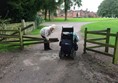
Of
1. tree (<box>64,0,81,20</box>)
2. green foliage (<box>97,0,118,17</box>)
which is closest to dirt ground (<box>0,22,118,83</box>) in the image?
tree (<box>64,0,81,20</box>)

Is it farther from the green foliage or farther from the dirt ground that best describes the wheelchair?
the green foliage

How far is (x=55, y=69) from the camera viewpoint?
6621mm

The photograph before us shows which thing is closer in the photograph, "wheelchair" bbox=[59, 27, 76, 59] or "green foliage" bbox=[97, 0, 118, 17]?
"wheelchair" bbox=[59, 27, 76, 59]

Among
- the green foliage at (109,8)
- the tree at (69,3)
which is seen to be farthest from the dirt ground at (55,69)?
the green foliage at (109,8)

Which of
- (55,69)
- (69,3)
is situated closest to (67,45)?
(55,69)

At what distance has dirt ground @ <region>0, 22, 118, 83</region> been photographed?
5.63 meters

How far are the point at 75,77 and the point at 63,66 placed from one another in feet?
4.13

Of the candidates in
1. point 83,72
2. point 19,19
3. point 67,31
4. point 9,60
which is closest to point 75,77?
point 83,72

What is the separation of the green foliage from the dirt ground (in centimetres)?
8292

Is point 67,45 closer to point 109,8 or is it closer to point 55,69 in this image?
point 55,69

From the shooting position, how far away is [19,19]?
18.9 meters

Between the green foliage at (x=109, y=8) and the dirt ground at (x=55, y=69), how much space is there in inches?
3265

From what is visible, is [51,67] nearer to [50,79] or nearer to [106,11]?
[50,79]

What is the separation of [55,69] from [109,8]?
87500mm
